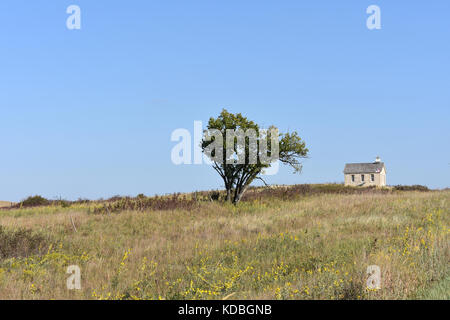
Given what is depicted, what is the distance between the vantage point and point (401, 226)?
12703 mm

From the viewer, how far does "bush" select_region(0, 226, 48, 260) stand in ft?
35.4

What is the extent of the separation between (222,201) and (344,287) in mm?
19164

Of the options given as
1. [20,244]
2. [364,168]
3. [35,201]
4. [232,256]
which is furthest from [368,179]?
[20,244]

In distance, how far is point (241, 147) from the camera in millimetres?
24734

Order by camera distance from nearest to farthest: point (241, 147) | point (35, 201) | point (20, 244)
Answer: point (20, 244), point (241, 147), point (35, 201)

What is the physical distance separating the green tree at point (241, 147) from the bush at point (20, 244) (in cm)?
1371

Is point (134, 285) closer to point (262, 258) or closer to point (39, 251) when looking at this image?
point (262, 258)

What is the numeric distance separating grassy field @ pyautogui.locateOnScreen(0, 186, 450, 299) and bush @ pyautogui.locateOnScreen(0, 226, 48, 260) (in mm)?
45

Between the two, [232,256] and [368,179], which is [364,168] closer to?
[368,179]

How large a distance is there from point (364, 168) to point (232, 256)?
186 feet

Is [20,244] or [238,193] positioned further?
[238,193]

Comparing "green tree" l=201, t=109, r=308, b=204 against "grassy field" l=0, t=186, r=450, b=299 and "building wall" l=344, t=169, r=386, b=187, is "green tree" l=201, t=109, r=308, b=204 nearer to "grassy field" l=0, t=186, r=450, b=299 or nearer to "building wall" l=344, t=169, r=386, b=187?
"grassy field" l=0, t=186, r=450, b=299

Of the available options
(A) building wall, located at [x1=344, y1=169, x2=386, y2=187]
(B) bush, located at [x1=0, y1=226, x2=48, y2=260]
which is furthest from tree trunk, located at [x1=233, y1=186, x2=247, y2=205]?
(A) building wall, located at [x1=344, y1=169, x2=386, y2=187]
